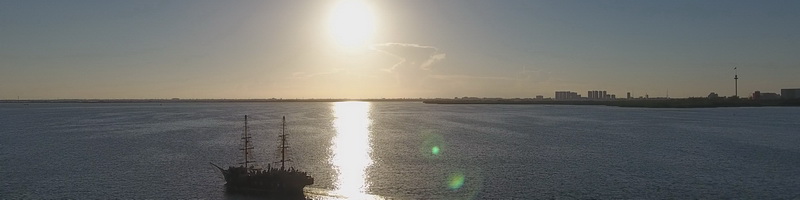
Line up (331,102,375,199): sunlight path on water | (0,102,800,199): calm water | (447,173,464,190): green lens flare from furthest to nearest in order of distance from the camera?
(447,173,464,190): green lens flare
(331,102,375,199): sunlight path on water
(0,102,800,199): calm water

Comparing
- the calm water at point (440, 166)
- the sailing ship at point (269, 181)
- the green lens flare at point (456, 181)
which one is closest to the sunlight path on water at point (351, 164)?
the calm water at point (440, 166)

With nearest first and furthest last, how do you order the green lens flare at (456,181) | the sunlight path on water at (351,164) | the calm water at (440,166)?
the calm water at (440,166)
the sunlight path on water at (351,164)
the green lens flare at (456,181)

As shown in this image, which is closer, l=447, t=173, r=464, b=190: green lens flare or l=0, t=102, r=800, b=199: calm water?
l=0, t=102, r=800, b=199: calm water

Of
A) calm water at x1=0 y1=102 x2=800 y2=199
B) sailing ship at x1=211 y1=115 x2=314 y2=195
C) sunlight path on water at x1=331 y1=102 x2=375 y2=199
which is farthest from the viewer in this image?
sunlight path on water at x1=331 y1=102 x2=375 y2=199

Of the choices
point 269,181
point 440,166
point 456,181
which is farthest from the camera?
point 440,166

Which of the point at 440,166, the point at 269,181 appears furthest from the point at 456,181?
the point at 269,181

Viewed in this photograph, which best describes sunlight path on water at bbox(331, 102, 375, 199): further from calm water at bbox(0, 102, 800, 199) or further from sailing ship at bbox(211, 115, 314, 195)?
sailing ship at bbox(211, 115, 314, 195)

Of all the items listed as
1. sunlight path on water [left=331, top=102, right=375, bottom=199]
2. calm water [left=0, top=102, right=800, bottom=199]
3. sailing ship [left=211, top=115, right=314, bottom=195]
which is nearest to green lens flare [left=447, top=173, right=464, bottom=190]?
calm water [left=0, top=102, right=800, bottom=199]

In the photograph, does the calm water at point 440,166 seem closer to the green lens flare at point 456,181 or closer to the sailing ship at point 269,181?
the green lens flare at point 456,181

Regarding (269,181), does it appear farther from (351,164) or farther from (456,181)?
(351,164)

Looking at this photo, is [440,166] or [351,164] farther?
[351,164]
